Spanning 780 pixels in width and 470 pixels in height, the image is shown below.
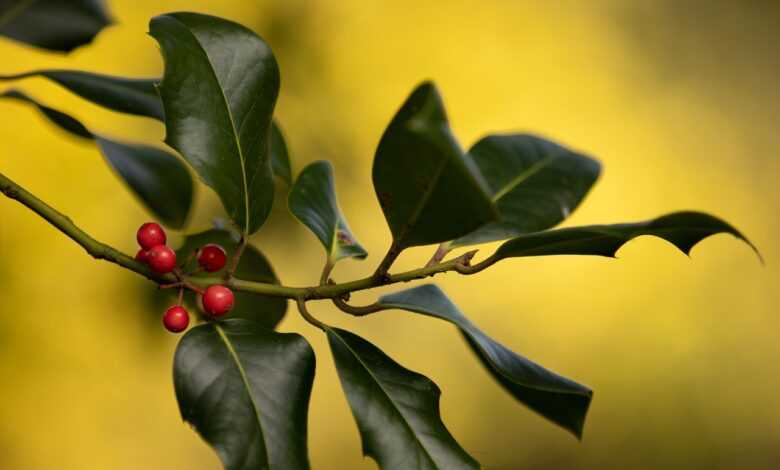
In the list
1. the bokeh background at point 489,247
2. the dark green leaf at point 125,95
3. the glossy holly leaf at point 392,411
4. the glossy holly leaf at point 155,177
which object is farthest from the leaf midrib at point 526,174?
the bokeh background at point 489,247

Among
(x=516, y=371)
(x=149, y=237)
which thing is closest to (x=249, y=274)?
(x=149, y=237)

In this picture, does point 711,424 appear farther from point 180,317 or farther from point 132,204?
point 180,317

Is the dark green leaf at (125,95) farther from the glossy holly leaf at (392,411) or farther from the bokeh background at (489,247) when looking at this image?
the bokeh background at (489,247)

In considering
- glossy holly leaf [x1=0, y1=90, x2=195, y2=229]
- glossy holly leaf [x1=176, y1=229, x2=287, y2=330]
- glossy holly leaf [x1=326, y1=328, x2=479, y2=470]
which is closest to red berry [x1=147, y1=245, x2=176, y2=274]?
glossy holly leaf [x1=326, y1=328, x2=479, y2=470]

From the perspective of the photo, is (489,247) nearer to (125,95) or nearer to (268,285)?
(125,95)

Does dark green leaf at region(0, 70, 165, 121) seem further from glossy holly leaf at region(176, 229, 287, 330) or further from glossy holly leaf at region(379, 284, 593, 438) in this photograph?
glossy holly leaf at region(379, 284, 593, 438)

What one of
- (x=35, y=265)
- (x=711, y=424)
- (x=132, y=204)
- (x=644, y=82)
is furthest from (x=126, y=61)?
(x=711, y=424)
